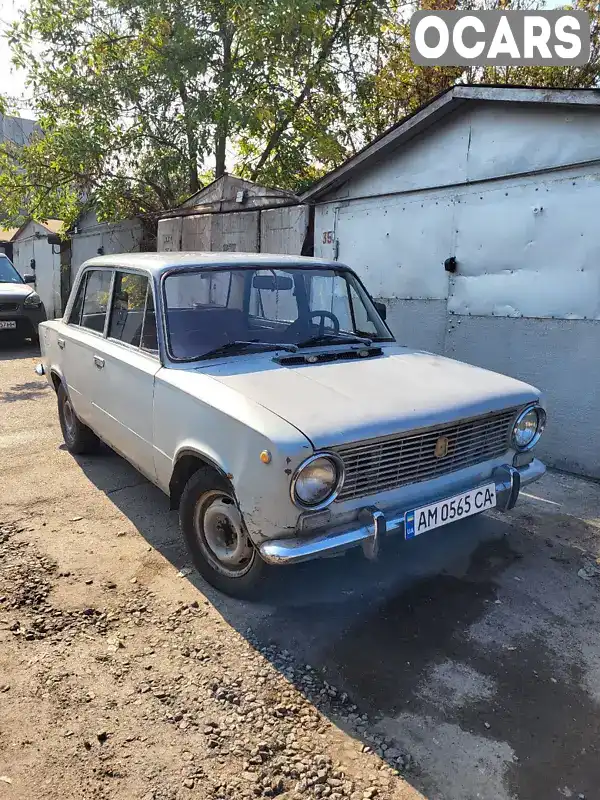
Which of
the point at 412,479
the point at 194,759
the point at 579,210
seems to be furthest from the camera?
the point at 579,210

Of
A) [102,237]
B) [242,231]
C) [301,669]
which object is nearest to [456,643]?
[301,669]

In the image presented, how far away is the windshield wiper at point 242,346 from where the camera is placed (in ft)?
11.4

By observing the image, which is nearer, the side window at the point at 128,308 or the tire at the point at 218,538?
the tire at the point at 218,538

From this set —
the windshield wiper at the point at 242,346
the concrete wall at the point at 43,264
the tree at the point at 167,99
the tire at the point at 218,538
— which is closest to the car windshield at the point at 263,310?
the windshield wiper at the point at 242,346

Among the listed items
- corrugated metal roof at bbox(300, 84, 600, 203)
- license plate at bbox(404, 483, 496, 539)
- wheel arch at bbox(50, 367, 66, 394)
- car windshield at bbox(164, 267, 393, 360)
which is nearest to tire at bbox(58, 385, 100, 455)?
wheel arch at bbox(50, 367, 66, 394)

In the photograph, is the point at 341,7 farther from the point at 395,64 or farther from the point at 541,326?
the point at 541,326

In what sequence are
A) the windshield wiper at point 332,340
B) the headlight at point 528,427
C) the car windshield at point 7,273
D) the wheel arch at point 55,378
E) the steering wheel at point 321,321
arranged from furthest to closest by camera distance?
the car windshield at point 7,273 < the wheel arch at point 55,378 < the steering wheel at point 321,321 < the windshield wiper at point 332,340 < the headlight at point 528,427

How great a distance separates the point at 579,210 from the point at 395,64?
415 inches

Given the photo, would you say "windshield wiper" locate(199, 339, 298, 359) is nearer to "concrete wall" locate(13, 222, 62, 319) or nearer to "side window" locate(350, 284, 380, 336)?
"side window" locate(350, 284, 380, 336)

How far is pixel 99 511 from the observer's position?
429 centimetres

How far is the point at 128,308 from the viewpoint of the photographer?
4.06 metres

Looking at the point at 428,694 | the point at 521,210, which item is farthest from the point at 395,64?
the point at 428,694

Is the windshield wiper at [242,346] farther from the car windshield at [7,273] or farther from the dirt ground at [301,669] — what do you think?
the car windshield at [7,273]

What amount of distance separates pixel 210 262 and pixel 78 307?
6.04 ft
